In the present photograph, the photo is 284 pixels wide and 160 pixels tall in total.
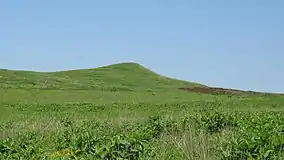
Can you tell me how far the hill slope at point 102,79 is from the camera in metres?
44.7

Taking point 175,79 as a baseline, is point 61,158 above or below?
below

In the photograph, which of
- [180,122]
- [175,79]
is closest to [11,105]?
[180,122]

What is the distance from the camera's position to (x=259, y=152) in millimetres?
6539

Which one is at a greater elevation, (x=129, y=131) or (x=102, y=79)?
(x=102, y=79)

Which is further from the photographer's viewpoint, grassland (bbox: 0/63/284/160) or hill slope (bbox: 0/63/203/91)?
hill slope (bbox: 0/63/203/91)

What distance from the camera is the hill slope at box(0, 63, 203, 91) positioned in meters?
44.7

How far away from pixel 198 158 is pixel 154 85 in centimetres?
4411

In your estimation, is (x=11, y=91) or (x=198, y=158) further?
(x=11, y=91)

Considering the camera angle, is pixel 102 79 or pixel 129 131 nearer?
pixel 129 131

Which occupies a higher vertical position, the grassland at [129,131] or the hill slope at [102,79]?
the hill slope at [102,79]

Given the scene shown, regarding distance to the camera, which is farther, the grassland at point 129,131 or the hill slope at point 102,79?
the hill slope at point 102,79

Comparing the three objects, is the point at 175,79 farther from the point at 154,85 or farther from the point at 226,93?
the point at 226,93

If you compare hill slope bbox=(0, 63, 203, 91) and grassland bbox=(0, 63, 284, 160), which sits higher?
hill slope bbox=(0, 63, 203, 91)

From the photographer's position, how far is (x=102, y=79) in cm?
5403
